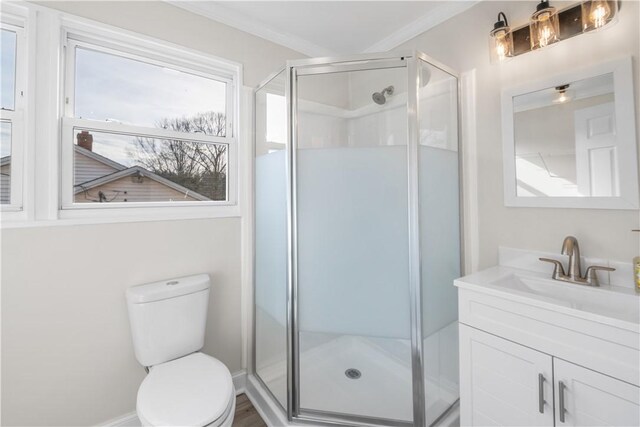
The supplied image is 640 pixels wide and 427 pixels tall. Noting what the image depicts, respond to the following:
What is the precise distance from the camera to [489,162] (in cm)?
167

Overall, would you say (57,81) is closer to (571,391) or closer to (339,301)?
(339,301)

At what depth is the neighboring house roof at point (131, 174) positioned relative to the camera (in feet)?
4.99

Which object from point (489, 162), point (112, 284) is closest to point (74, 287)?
point (112, 284)

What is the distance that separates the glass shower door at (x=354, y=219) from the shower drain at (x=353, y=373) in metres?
0.19

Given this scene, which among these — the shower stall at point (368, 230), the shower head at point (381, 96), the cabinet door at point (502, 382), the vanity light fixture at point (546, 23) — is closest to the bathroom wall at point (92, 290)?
the shower stall at point (368, 230)

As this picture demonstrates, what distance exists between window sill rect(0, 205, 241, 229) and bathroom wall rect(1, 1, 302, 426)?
27 mm

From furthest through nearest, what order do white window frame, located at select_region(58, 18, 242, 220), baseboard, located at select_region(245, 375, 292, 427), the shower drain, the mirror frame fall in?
the shower drain < baseboard, located at select_region(245, 375, 292, 427) < white window frame, located at select_region(58, 18, 242, 220) < the mirror frame

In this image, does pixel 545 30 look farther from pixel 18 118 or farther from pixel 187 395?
pixel 18 118

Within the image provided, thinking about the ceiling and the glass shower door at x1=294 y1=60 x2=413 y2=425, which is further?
the ceiling

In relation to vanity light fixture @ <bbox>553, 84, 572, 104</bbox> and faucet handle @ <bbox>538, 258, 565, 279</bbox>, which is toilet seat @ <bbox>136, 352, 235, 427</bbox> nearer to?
faucet handle @ <bbox>538, 258, 565, 279</bbox>

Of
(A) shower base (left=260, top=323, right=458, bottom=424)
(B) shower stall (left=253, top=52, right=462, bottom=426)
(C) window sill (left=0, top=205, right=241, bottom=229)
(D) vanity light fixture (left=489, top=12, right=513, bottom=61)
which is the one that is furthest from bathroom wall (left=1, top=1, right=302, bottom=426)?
(D) vanity light fixture (left=489, top=12, right=513, bottom=61)

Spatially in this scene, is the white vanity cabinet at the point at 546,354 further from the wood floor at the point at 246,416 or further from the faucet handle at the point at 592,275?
the wood floor at the point at 246,416

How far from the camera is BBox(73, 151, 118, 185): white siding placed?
4.92ft

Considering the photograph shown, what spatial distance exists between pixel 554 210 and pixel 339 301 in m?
1.18
